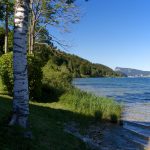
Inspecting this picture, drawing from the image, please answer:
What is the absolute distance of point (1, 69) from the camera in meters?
21.4

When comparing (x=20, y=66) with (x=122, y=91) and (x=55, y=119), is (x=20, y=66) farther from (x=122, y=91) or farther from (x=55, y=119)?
(x=122, y=91)

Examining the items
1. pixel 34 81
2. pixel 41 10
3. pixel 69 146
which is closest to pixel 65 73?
pixel 41 10

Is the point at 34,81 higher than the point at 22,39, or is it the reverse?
the point at 22,39

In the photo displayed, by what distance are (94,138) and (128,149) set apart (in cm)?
156

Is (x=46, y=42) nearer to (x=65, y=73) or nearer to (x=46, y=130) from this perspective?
(x=65, y=73)

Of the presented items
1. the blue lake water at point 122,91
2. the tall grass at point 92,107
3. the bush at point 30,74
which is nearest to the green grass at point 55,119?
the tall grass at point 92,107

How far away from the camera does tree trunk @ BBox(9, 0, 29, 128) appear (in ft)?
32.1

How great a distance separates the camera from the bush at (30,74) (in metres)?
21.3

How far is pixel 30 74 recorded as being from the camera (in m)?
21.5

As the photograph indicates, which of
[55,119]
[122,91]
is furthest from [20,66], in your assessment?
[122,91]

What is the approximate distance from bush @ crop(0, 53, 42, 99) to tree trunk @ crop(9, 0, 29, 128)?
11.2m

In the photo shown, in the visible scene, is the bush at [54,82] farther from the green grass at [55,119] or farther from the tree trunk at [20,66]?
the tree trunk at [20,66]

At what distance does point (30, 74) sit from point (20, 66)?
1179 centimetres

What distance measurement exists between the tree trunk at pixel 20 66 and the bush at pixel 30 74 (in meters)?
11.2
